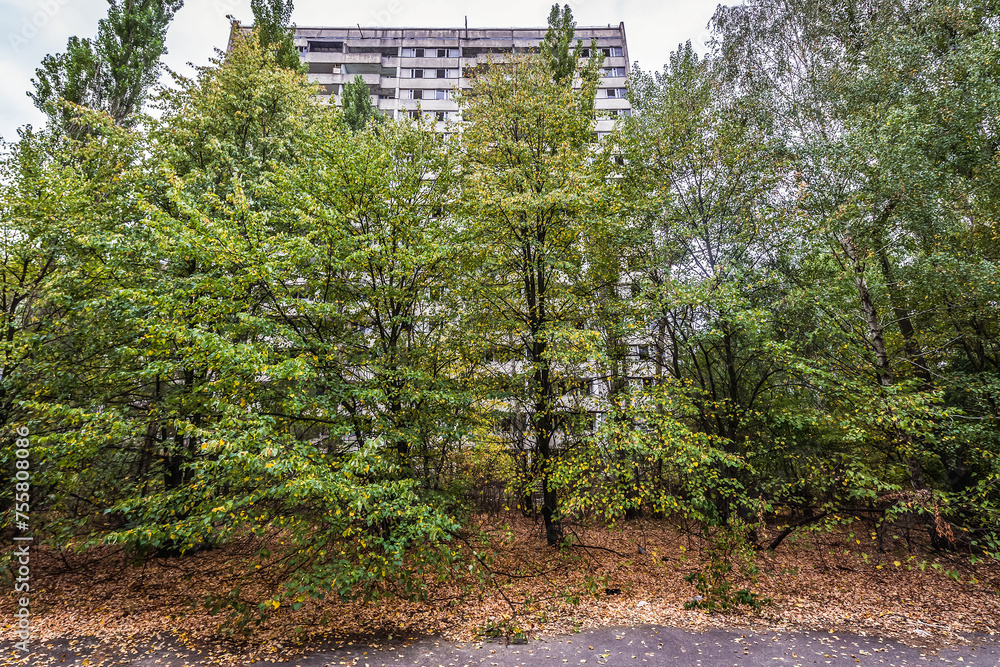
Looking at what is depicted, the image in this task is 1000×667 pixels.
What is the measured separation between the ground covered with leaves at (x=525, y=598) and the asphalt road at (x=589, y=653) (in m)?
0.30

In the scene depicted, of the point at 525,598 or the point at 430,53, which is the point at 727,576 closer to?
the point at 525,598

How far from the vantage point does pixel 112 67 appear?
1284 centimetres

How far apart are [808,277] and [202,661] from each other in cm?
1488

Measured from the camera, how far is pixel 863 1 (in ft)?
46.9

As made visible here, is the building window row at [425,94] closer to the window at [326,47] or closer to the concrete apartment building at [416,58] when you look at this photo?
the concrete apartment building at [416,58]

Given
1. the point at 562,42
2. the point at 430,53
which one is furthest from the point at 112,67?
the point at 430,53

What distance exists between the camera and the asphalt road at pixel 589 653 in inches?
235

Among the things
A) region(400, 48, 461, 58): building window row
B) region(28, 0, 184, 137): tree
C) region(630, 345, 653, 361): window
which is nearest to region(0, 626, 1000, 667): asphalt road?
region(630, 345, 653, 361): window

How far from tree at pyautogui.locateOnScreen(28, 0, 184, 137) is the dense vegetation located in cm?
9

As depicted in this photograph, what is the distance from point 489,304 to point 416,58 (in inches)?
1287

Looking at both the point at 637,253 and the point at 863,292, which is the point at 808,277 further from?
the point at 637,253

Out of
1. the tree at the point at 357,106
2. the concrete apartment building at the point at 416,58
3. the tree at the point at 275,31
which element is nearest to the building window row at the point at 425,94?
the concrete apartment building at the point at 416,58

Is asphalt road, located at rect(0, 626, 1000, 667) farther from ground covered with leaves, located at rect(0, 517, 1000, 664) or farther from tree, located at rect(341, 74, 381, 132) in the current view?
tree, located at rect(341, 74, 381, 132)

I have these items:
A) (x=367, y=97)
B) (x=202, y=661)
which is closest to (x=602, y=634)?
(x=202, y=661)
